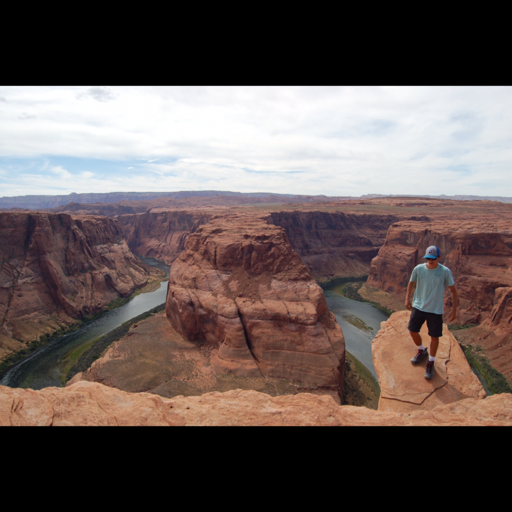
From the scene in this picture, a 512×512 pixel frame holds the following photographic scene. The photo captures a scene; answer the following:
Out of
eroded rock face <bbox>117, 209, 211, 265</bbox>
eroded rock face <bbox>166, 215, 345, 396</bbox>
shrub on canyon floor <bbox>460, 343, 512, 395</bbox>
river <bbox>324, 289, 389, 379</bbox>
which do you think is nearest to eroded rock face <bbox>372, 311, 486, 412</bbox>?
eroded rock face <bbox>166, 215, 345, 396</bbox>

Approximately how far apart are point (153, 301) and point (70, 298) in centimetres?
1385

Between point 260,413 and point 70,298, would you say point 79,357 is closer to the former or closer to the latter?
point 70,298

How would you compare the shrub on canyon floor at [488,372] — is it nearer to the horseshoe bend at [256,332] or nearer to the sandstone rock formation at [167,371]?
the horseshoe bend at [256,332]

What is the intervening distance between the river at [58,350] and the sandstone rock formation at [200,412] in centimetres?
3108

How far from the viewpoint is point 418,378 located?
721cm

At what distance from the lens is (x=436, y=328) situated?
6977mm

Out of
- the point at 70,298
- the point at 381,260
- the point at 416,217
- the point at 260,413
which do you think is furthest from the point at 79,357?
the point at 416,217

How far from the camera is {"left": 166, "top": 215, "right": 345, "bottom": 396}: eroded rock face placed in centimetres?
2336

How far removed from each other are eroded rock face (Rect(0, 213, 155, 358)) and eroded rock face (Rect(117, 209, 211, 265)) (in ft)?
121

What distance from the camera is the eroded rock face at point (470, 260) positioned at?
1566 inches

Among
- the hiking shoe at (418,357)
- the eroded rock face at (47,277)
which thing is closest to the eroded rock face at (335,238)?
the eroded rock face at (47,277)

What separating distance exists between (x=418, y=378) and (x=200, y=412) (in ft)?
17.6

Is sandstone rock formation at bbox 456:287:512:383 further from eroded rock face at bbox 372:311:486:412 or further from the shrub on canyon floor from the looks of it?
eroded rock face at bbox 372:311:486:412

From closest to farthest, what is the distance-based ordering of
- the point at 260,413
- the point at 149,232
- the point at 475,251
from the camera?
the point at 260,413
the point at 475,251
the point at 149,232
